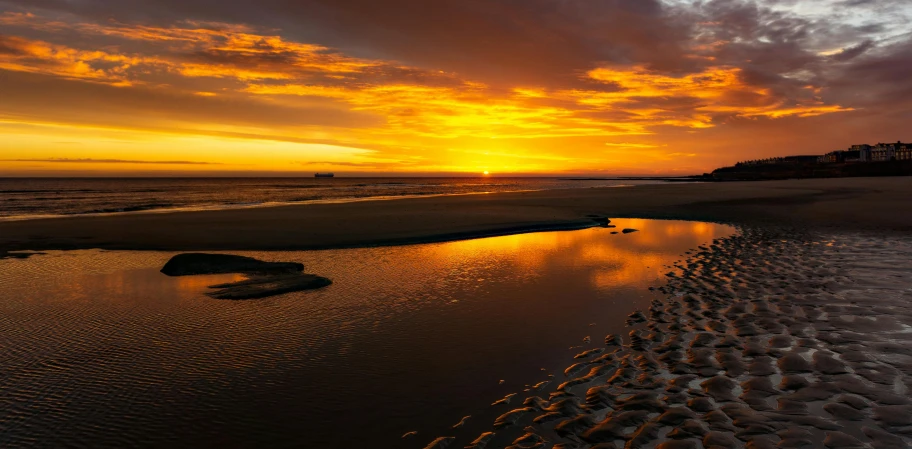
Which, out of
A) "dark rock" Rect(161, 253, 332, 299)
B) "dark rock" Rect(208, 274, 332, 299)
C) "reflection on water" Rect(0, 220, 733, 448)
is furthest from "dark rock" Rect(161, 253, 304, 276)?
"dark rock" Rect(208, 274, 332, 299)

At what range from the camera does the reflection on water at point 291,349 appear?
204 inches

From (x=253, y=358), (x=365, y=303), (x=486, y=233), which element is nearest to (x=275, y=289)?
(x=365, y=303)

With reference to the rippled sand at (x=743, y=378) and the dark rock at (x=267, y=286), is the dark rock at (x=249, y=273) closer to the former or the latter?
the dark rock at (x=267, y=286)

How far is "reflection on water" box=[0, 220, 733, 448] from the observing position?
518 cm

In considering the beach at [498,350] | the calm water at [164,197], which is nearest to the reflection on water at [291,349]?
the beach at [498,350]

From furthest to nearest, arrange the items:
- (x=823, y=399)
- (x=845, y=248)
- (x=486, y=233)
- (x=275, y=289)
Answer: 1. (x=486, y=233)
2. (x=845, y=248)
3. (x=275, y=289)
4. (x=823, y=399)

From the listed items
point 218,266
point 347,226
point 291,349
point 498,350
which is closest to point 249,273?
point 218,266

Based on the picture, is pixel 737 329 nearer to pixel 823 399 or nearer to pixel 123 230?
pixel 823 399

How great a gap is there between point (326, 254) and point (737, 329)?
43.2 feet

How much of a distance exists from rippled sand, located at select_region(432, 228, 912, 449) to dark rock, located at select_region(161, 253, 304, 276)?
937cm

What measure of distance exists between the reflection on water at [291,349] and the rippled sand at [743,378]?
576 mm

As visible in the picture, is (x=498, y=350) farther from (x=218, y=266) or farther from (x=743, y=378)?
(x=218, y=266)

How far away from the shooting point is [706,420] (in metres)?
4.97

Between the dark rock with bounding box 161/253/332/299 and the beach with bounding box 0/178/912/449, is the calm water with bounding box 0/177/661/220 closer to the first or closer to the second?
the dark rock with bounding box 161/253/332/299
